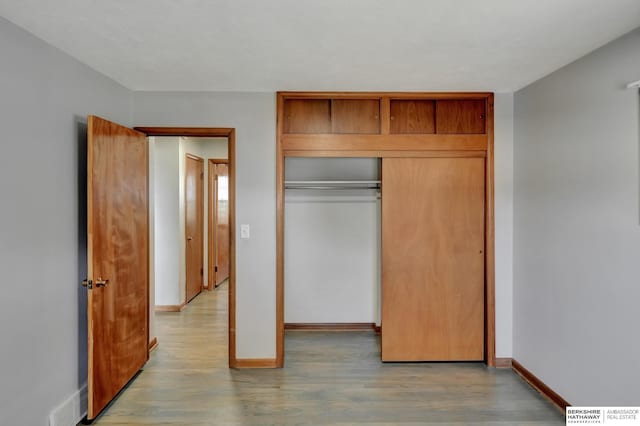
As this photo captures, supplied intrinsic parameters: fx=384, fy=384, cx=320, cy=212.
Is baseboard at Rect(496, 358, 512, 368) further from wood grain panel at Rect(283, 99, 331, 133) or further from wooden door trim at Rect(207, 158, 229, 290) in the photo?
wooden door trim at Rect(207, 158, 229, 290)

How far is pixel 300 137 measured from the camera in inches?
130

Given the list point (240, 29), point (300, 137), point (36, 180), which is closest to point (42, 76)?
point (36, 180)

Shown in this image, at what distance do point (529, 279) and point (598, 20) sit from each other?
6.21 feet

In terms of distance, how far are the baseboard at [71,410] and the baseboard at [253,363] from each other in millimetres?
1107

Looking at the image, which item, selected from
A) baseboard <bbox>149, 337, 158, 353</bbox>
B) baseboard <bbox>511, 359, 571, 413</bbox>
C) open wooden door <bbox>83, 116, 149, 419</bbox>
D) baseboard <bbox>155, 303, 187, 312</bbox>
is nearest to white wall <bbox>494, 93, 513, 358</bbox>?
baseboard <bbox>511, 359, 571, 413</bbox>

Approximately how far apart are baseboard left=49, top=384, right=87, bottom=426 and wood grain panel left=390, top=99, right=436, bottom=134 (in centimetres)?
307

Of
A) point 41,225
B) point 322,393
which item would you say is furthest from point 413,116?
point 41,225

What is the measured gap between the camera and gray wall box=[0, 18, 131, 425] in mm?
1983

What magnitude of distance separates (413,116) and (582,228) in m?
1.57

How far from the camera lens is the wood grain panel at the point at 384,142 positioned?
10.9 feet

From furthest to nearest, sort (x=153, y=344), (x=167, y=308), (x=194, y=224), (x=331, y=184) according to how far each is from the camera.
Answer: (x=194, y=224)
(x=167, y=308)
(x=331, y=184)
(x=153, y=344)

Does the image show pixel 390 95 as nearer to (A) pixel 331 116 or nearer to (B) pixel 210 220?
(A) pixel 331 116

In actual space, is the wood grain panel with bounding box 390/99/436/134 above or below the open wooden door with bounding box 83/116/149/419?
above

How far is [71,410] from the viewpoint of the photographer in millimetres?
2436
